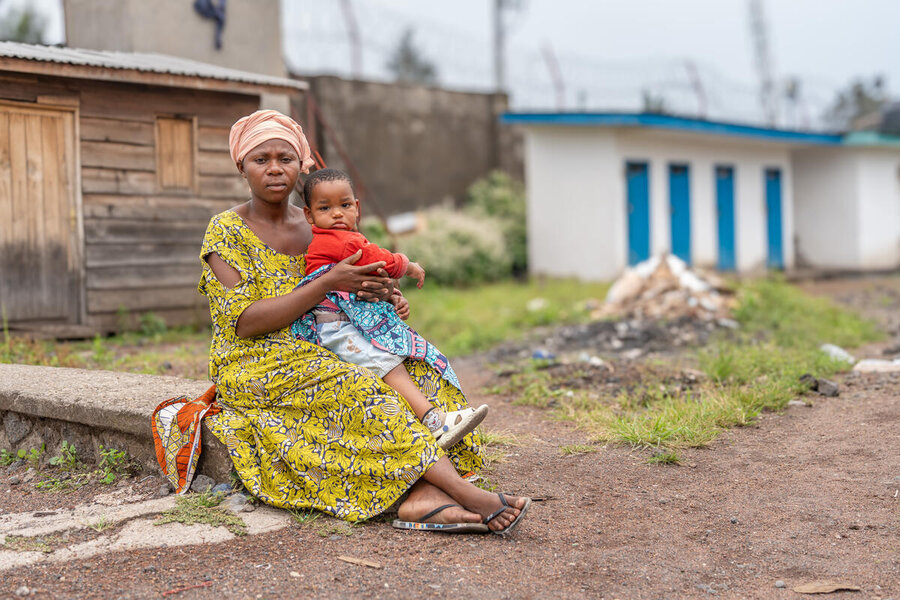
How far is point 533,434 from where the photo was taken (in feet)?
15.3

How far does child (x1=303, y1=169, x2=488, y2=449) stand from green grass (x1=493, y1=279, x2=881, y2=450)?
145cm

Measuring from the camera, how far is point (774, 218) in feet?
56.1

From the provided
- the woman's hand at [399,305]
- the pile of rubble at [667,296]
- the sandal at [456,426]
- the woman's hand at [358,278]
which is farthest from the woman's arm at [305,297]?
the pile of rubble at [667,296]

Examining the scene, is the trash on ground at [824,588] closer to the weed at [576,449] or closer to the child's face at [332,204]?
the weed at [576,449]

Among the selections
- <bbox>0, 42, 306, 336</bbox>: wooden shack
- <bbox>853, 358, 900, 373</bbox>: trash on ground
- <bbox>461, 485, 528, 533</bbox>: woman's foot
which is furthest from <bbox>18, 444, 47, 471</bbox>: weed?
<bbox>853, 358, 900, 373</bbox>: trash on ground

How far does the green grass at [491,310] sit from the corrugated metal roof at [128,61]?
3.01 metres

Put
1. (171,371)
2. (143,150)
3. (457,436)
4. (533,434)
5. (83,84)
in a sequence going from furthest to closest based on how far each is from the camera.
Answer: (143,150)
(83,84)
(171,371)
(533,434)
(457,436)

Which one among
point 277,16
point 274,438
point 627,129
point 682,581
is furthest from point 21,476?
point 627,129

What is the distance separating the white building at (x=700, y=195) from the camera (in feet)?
45.4

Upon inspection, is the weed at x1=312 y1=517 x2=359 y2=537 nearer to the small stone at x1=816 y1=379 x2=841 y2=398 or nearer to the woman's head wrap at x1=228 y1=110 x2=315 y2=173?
the woman's head wrap at x1=228 y1=110 x2=315 y2=173

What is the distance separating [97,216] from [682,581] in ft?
23.8

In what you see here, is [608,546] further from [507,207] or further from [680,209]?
[507,207]

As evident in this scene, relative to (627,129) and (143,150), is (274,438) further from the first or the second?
(627,129)

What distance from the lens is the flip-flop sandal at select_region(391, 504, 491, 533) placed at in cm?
300
